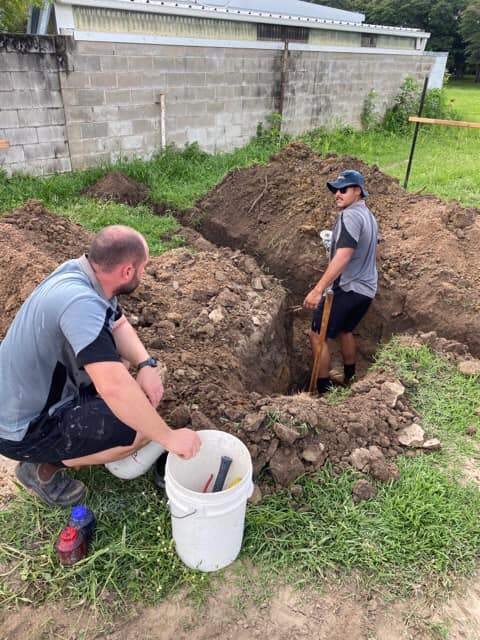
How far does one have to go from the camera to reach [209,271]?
176 inches

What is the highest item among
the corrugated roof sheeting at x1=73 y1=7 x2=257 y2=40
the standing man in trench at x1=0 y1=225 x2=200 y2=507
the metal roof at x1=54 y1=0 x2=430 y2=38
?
the metal roof at x1=54 y1=0 x2=430 y2=38

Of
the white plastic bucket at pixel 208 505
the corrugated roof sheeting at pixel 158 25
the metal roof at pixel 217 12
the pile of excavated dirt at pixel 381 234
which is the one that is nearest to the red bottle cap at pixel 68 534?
the white plastic bucket at pixel 208 505

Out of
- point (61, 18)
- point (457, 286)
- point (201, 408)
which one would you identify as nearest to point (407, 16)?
point (61, 18)

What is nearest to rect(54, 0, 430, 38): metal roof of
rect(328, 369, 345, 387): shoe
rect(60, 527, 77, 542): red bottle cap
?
rect(328, 369, 345, 387): shoe

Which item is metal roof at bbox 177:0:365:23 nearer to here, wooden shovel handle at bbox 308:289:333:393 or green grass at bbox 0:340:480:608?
wooden shovel handle at bbox 308:289:333:393

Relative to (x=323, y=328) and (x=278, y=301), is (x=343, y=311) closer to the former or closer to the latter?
(x=323, y=328)

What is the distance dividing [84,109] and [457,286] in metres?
5.82

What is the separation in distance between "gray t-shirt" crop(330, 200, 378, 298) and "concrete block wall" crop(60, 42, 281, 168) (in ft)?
16.4

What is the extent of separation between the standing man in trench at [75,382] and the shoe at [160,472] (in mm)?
235

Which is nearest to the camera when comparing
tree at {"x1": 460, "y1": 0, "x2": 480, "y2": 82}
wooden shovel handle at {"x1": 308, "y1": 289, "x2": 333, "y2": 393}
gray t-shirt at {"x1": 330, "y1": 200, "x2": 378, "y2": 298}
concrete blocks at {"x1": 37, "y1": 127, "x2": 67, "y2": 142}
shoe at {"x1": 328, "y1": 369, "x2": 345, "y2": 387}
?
gray t-shirt at {"x1": 330, "y1": 200, "x2": 378, "y2": 298}

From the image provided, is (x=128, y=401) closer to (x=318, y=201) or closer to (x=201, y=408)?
(x=201, y=408)

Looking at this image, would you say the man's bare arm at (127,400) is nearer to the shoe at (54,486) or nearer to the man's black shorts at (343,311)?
the shoe at (54,486)

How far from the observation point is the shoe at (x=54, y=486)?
7.95ft

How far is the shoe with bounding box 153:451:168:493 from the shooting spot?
8.22ft
